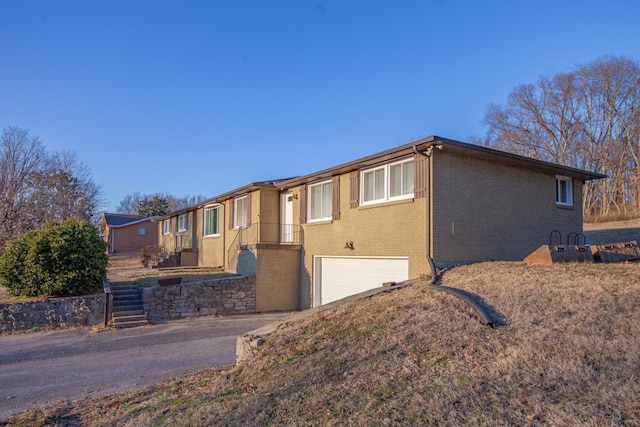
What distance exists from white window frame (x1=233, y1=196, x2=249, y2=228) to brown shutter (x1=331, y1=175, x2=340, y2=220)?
224 inches

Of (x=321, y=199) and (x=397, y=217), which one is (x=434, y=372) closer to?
(x=397, y=217)

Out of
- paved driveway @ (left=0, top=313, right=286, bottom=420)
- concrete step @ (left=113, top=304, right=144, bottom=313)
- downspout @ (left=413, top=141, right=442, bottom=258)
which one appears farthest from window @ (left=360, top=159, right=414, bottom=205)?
concrete step @ (left=113, top=304, right=144, bottom=313)

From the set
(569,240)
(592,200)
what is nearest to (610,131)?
(592,200)

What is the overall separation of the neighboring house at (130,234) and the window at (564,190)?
1470 inches

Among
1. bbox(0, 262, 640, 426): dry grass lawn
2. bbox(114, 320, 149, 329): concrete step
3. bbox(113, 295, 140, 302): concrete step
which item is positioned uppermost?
bbox(0, 262, 640, 426): dry grass lawn

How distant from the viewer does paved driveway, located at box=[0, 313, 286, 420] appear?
24.2ft

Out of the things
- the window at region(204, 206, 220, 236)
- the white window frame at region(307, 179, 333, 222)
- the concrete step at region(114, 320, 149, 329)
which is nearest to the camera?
the concrete step at region(114, 320, 149, 329)

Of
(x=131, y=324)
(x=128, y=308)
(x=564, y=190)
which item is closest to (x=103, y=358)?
(x=131, y=324)

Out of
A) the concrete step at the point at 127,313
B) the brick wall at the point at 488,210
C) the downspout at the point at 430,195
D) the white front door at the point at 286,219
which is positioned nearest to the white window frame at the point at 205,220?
the white front door at the point at 286,219

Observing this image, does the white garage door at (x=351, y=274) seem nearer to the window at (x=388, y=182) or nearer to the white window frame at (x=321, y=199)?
the white window frame at (x=321, y=199)

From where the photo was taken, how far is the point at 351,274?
47.0 ft

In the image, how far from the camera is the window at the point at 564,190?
588 inches

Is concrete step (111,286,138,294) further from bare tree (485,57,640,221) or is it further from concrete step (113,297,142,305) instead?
bare tree (485,57,640,221)

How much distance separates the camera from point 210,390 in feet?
19.4
